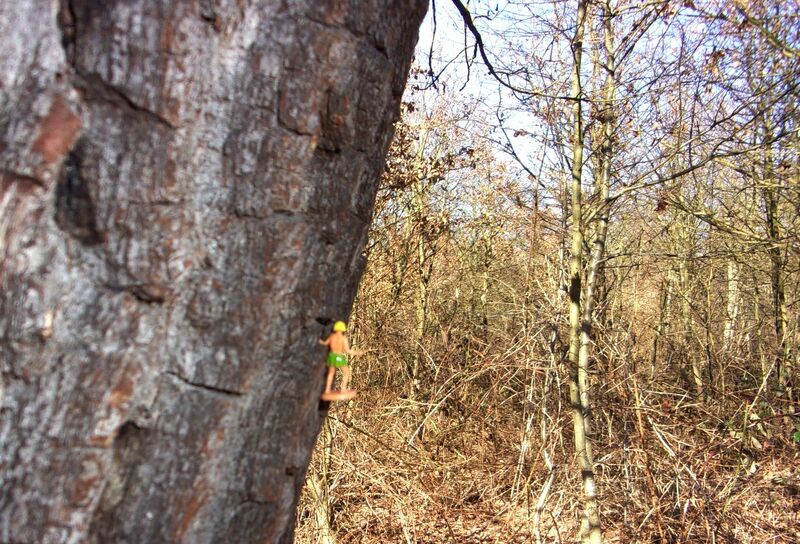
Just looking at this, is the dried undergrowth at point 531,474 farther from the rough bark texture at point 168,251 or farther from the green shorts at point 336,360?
the rough bark texture at point 168,251

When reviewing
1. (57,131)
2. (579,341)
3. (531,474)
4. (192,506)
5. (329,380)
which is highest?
(579,341)

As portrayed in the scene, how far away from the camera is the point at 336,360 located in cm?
96

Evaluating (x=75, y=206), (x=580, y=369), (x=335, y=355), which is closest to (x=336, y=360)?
(x=335, y=355)

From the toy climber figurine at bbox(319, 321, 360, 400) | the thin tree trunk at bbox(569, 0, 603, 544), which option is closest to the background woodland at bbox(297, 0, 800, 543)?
the thin tree trunk at bbox(569, 0, 603, 544)

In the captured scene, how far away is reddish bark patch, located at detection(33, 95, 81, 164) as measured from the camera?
71 centimetres

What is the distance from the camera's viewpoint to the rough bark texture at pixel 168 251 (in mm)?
708

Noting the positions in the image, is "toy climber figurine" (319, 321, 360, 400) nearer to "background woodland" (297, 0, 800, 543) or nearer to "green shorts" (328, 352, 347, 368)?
"green shorts" (328, 352, 347, 368)

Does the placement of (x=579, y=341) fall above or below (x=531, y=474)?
above

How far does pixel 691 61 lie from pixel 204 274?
5087 mm

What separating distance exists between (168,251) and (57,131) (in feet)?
0.57

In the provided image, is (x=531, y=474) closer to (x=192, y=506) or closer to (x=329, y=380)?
(x=329, y=380)

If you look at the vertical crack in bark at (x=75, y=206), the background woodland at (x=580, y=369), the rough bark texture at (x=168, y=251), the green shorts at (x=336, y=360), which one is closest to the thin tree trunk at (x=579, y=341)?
the background woodland at (x=580, y=369)

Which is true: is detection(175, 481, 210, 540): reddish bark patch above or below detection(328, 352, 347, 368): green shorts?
below

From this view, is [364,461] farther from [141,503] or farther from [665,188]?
[141,503]
